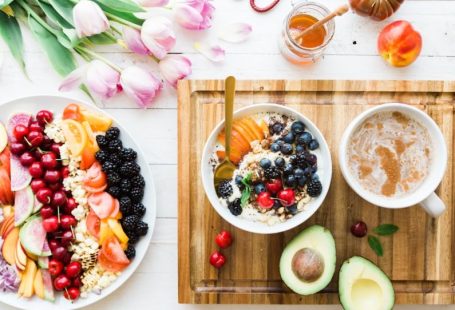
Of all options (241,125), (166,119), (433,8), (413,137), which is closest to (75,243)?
(166,119)

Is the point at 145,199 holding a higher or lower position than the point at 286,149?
lower

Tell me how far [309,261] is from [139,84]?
56cm

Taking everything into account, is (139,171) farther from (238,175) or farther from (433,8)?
(433,8)

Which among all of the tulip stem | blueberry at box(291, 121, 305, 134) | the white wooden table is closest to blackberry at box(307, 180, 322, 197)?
blueberry at box(291, 121, 305, 134)

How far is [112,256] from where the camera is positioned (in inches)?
50.4

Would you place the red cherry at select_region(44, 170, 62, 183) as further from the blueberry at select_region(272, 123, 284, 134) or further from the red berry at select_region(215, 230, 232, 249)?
the blueberry at select_region(272, 123, 284, 134)

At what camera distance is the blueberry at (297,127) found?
1169 millimetres

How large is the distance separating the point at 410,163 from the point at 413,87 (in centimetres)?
20

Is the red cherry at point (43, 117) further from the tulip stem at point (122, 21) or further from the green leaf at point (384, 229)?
the green leaf at point (384, 229)

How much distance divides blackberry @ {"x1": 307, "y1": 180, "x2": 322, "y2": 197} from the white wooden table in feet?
1.06

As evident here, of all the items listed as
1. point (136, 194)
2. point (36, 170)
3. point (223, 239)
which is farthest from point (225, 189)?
point (36, 170)

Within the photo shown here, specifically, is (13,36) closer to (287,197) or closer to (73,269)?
(73,269)

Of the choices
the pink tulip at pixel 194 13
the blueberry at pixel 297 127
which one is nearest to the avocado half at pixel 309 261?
the blueberry at pixel 297 127

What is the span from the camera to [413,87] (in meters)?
1.26
